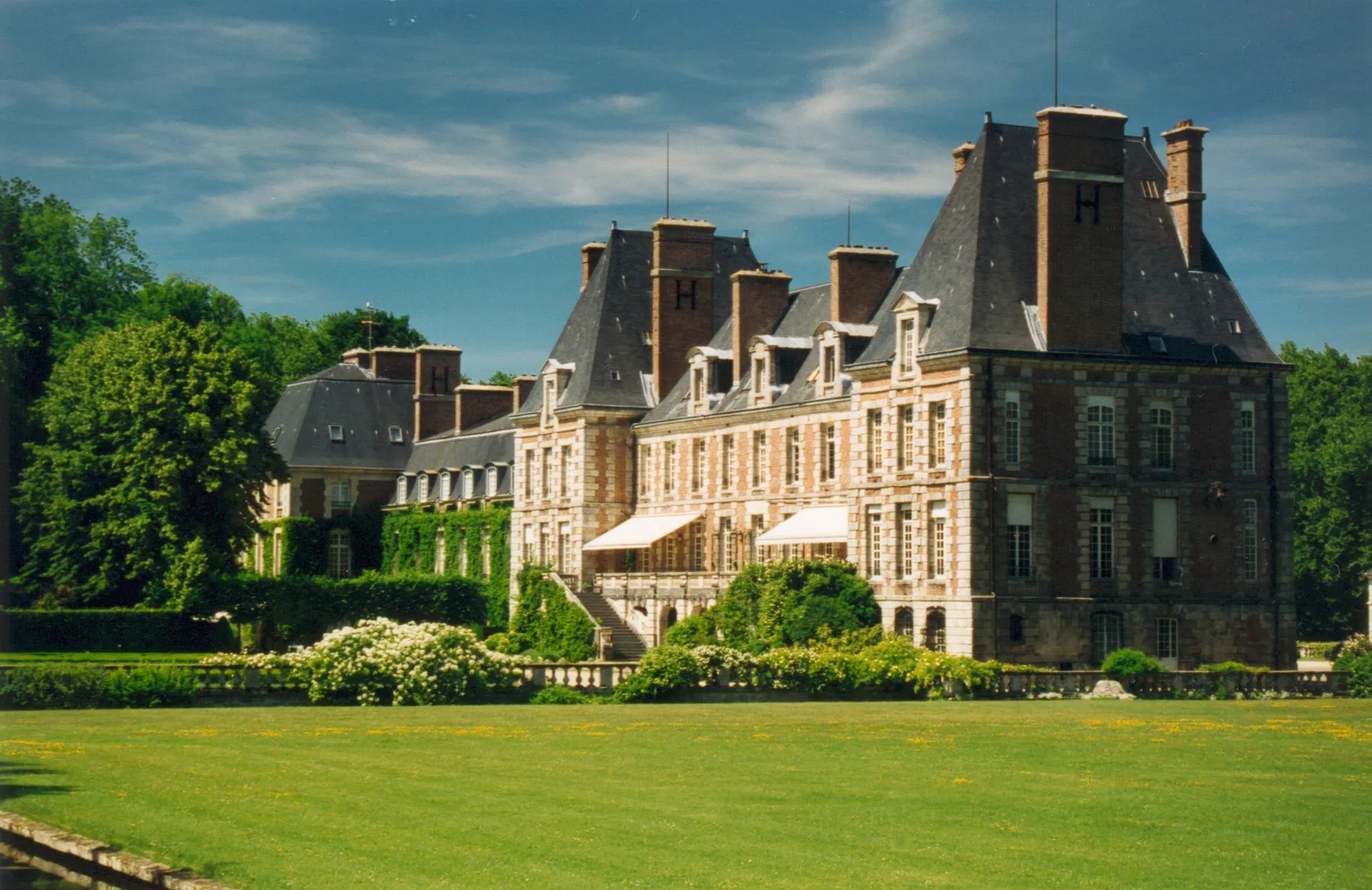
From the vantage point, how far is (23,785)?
17688 mm

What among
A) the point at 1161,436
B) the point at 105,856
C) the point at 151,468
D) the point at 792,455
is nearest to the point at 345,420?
the point at 151,468

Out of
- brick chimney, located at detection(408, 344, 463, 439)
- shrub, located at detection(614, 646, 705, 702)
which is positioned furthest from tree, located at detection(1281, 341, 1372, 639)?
shrub, located at detection(614, 646, 705, 702)

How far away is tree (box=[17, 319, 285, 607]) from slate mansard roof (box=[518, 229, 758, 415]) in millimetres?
9318

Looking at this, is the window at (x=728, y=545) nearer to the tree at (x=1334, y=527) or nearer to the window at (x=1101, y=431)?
the window at (x=1101, y=431)

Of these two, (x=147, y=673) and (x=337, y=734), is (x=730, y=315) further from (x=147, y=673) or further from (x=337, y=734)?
(x=337, y=734)

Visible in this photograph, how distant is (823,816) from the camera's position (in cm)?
1595

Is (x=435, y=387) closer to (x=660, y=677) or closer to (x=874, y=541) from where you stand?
(x=874, y=541)

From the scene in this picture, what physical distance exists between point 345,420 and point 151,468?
18993mm

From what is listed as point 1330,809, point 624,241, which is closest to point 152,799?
point 1330,809

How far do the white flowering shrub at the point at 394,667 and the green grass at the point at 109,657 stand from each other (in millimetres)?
10718

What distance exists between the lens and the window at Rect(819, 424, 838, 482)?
48469 millimetres

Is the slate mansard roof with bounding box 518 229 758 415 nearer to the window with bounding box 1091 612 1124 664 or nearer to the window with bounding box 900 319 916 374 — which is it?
the window with bounding box 900 319 916 374

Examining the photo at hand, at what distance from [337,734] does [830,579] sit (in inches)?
838

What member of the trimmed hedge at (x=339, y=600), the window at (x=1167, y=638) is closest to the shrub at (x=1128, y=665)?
the window at (x=1167, y=638)
